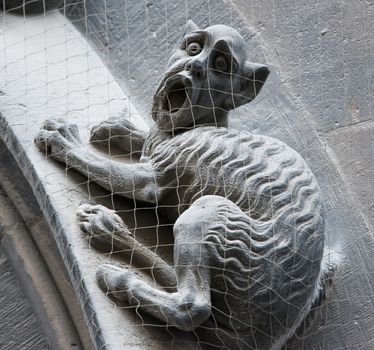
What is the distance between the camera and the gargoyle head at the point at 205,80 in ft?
8.95

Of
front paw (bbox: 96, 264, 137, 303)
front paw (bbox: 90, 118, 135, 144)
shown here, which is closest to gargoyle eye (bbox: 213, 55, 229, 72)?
front paw (bbox: 90, 118, 135, 144)

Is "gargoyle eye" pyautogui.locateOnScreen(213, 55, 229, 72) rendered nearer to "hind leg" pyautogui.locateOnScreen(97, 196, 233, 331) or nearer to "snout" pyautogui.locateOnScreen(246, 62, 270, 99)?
"snout" pyautogui.locateOnScreen(246, 62, 270, 99)

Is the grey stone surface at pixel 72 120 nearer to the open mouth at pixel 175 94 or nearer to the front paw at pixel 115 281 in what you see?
the front paw at pixel 115 281

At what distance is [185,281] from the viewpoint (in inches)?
98.6

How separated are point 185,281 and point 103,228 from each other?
23cm

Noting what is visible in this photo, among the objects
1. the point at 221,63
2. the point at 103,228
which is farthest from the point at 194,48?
the point at 103,228

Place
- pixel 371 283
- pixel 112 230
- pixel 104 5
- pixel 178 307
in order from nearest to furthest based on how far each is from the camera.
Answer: pixel 178 307, pixel 112 230, pixel 371 283, pixel 104 5

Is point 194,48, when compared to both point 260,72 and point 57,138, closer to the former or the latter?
point 260,72

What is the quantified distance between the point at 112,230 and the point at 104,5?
2.95 feet

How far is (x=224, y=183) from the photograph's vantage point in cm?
263

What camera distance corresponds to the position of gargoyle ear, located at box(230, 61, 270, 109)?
9.09ft

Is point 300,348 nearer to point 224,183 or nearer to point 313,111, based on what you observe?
point 224,183

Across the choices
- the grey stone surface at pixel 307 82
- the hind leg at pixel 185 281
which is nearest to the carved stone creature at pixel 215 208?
the hind leg at pixel 185 281

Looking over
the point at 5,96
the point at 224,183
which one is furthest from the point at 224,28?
the point at 5,96
